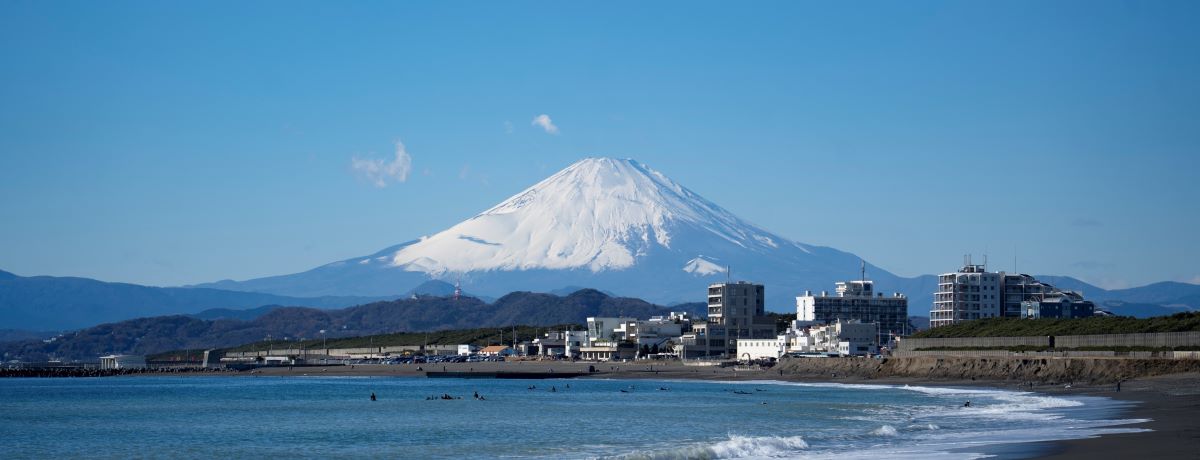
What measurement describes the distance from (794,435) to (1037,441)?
9065mm

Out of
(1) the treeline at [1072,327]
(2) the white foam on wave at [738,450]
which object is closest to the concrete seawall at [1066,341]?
(1) the treeline at [1072,327]

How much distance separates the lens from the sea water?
41156 millimetres

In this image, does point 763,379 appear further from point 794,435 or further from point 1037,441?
point 1037,441

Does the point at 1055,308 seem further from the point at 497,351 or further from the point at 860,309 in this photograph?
the point at 497,351

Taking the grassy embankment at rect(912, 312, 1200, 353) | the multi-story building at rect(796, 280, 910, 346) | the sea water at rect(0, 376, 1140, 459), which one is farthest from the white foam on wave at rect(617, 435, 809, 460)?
the multi-story building at rect(796, 280, 910, 346)

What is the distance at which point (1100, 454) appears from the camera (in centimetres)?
3412

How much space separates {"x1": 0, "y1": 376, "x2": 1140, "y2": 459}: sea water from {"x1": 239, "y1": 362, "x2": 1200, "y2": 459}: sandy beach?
1766 millimetres

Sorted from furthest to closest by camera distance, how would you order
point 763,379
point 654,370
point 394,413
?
point 654,370 < point 763,379 < point 394,413

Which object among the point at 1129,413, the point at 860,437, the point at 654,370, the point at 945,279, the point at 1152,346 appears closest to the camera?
the point at 860,437

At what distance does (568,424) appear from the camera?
178 ft

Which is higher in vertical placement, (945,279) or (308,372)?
(945,279)

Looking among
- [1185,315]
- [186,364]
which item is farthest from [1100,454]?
[186,364]

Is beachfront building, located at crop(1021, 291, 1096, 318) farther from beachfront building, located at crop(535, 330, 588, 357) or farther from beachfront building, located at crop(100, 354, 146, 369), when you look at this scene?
beachfront building, located at crop(100, 354, 146, 369)

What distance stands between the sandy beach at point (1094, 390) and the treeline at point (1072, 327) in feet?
29.3
